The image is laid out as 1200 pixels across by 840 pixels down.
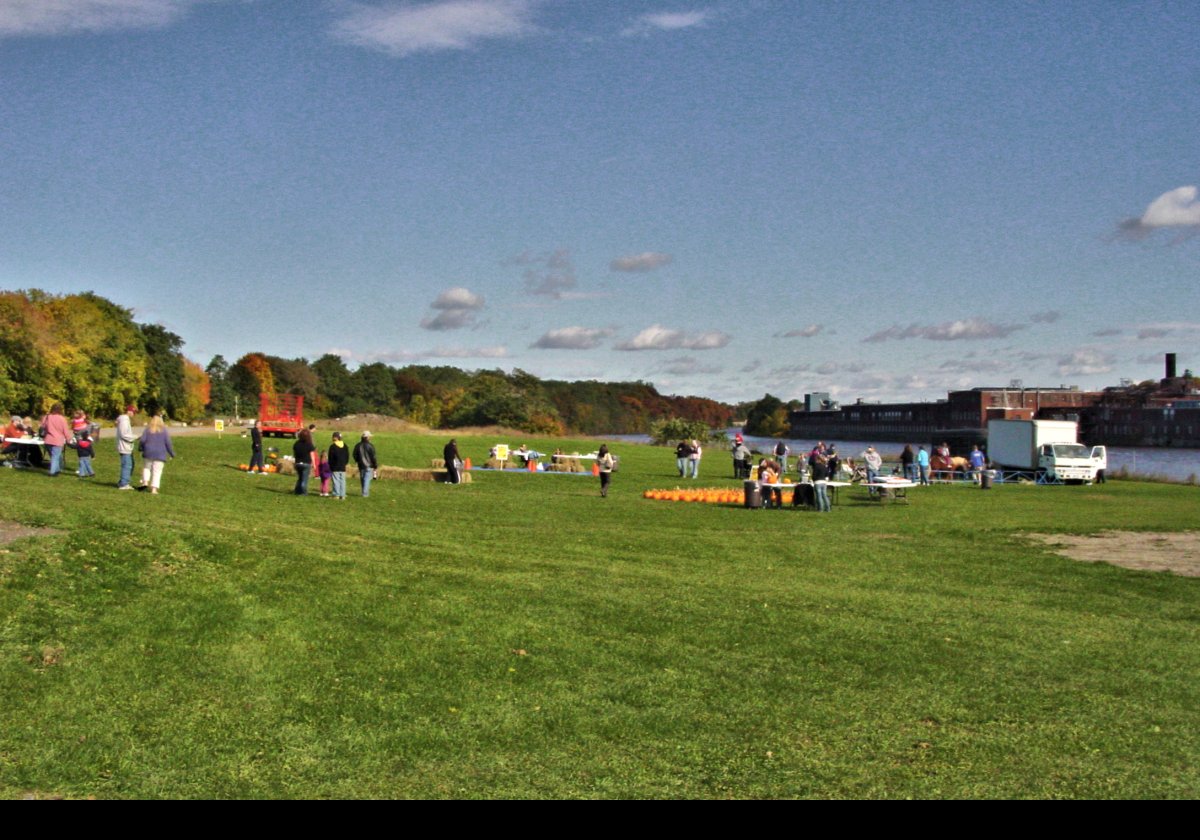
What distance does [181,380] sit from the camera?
101875mm

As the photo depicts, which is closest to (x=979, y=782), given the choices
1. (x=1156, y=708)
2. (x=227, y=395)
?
(x=1156, y=708)

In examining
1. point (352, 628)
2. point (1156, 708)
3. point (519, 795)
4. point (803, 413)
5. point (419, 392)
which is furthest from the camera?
point (803, 413)

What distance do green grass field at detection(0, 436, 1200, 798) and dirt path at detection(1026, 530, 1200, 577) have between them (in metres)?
1.59

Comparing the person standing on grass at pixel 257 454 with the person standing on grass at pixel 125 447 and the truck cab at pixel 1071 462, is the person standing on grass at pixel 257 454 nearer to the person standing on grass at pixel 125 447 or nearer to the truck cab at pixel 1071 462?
the person standing on grass at pixel 125 447

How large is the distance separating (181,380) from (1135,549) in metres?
94.5

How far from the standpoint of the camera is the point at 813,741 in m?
8.12

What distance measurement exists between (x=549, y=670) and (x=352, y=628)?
2.29 m

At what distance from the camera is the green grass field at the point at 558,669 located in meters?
7.30

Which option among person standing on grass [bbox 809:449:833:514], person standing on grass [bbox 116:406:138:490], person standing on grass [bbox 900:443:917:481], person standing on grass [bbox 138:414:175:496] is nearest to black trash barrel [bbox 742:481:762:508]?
person standing on grass [bbox 809:449:833:514]

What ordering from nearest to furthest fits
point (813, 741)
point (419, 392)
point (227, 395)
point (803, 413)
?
point (813, 741), point (227, 395), point (419, 392), point (803, 413)

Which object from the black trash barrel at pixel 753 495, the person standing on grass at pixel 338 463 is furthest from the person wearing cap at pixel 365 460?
the black trash barrel at pixel 753 495

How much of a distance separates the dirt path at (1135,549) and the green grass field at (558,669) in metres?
1.59

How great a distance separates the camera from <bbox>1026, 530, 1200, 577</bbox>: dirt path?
1905cm

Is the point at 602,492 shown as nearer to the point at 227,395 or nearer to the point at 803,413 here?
the point at 227,395
